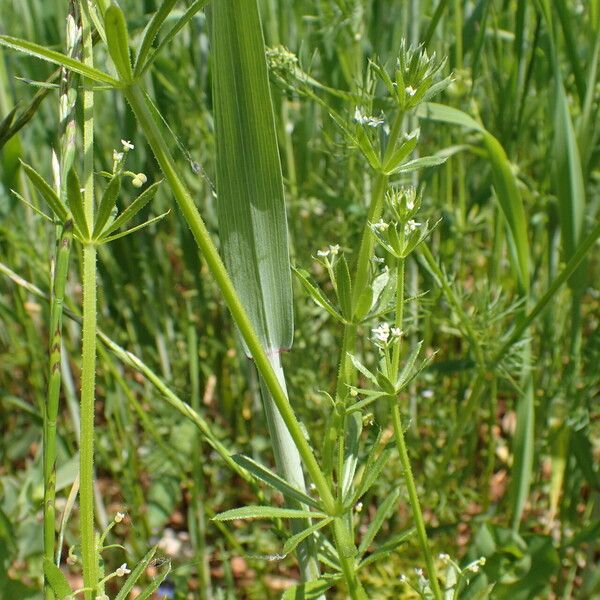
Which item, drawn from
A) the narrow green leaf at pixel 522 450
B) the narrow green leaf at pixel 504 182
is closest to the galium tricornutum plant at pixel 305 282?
the narrow green leaf at pixel 504 182

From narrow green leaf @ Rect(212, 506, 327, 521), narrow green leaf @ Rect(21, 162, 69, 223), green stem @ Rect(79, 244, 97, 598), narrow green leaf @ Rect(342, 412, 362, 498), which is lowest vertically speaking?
narrow green leaf @ Rect(342, 412, 362, 498)

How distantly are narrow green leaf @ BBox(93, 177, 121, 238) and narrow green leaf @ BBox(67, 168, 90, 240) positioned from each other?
0.04 ft

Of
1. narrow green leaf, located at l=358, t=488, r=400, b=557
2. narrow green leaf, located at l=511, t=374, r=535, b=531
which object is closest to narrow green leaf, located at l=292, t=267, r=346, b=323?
narrow green leaf, located at l=358, t=488, r=400, b=557

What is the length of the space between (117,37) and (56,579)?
0.40 meters

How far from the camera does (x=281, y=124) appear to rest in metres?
1.57

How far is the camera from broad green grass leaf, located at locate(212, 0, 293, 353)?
708mm

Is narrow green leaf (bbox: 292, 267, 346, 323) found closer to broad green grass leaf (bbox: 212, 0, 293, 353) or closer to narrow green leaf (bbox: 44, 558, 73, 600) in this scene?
broad green grass leaf (bbox: 212, 0, 293, 353)

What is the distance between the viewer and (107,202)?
0.65 m

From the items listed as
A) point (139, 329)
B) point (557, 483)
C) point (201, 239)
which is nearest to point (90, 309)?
point (201, 239)

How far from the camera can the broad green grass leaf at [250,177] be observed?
0.71m

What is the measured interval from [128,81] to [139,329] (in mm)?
1034

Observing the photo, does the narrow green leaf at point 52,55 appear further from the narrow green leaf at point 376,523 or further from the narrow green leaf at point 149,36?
the narrow green leaf at point 376,523

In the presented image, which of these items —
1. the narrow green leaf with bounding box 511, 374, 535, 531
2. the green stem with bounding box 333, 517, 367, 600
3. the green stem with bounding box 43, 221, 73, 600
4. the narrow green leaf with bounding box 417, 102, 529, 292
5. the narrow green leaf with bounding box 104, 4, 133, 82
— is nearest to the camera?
the narrow green leaf with bounding box 104, 4, 133, 82

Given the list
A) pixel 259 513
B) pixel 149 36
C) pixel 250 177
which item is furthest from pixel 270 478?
pixel 149 36
